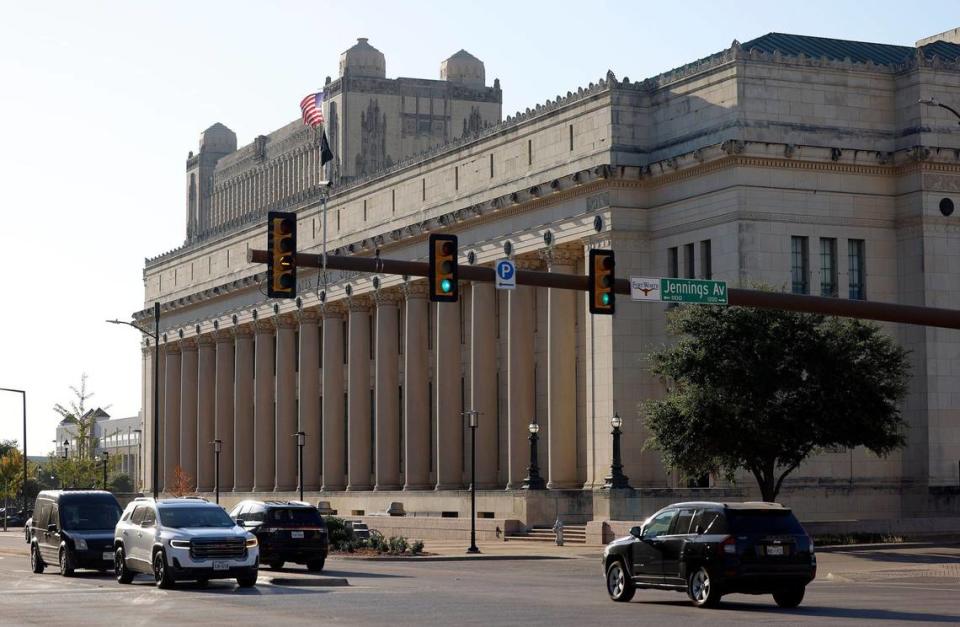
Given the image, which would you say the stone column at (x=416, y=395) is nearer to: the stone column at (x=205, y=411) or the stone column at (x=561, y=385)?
the stone column at (x=561, y=385)

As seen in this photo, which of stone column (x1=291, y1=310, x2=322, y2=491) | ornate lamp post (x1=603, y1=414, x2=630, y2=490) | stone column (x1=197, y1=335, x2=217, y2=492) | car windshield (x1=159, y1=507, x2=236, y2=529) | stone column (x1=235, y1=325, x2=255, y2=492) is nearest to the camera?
car windshield (x1=159, y1=507, x2=236, y2=529)

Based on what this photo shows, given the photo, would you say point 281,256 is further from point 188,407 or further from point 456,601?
point 188,407

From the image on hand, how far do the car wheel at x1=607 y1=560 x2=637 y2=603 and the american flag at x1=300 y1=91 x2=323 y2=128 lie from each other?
49101 mm

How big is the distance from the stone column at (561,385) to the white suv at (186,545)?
37.7 metres

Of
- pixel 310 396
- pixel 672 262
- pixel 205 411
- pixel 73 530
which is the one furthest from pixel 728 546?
pixel 205 411

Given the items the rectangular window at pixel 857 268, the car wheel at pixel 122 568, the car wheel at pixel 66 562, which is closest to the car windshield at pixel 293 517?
the car wheel at pixel 66 562

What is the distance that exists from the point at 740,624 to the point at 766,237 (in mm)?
40801

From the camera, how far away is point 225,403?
115 meters

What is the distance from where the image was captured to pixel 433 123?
376 feet

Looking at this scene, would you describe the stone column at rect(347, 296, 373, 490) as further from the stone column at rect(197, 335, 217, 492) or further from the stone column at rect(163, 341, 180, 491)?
the stone column at rect(163, 341, 180, 491)

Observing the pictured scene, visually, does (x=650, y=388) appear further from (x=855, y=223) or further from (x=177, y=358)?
(x=177, y=358)

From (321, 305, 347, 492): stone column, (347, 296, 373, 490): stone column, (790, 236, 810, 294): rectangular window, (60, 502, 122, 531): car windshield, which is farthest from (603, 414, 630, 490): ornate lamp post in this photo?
(321, 305, 347, 492): stone column

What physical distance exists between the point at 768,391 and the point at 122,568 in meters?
24.8

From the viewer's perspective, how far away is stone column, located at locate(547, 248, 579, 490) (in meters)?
74.4
